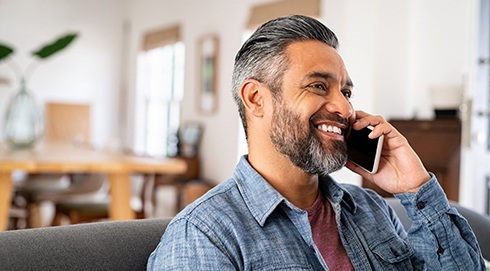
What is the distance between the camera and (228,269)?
1073 millimetres

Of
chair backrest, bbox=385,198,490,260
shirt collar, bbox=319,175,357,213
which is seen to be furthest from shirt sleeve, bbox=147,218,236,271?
chair backrest, bbox=385,198,490,260

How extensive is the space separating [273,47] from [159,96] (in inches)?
263

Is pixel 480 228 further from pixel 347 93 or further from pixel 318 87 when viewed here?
pixel 318 87

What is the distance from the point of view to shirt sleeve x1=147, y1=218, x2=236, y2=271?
107 centimetres

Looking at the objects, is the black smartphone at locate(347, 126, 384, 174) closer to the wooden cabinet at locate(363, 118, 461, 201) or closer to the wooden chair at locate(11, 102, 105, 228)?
the wooden cabinet at locate(363, 118, 461, 201)

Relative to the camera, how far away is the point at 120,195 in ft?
11.0

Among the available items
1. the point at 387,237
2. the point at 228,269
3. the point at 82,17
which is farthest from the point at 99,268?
the point at 82,17

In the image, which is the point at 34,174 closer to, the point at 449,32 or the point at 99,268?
the point at 449,32

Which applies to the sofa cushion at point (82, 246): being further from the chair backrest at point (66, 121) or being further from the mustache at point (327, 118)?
the chair backrest at point (66, 121)

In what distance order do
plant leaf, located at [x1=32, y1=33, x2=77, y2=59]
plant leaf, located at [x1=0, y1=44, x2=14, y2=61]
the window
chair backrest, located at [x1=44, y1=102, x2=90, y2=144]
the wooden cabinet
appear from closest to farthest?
plant leaf, located at [x1=0, y1=44, x2=14, y2=61]
plant leaf, located at [x1=32, y1=33, x2=77, y2=59]
the wooden cabinet
the window
chair backrest, located at [x1=44, y1=102, x2=90, y2=144]

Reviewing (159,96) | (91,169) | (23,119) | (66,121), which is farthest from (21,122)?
(66,121)

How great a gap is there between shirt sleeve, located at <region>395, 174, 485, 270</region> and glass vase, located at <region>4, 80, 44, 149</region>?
10.1 ft

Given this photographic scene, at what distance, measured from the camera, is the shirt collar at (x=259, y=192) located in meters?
1.21

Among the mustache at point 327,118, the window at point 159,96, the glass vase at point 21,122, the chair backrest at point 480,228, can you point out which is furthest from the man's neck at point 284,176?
the window at point 159,96
